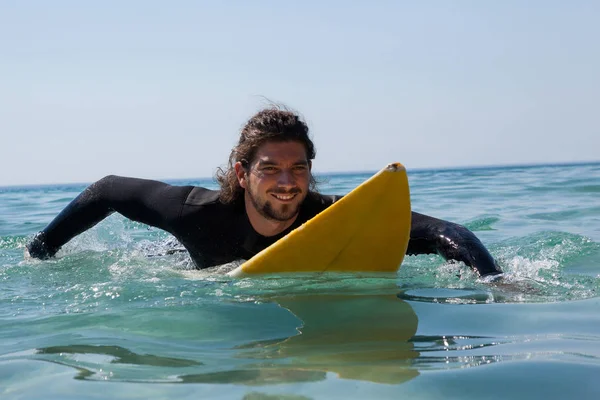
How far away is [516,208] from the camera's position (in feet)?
33.1

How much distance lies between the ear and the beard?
0.32ft

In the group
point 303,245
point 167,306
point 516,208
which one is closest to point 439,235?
point 303,245

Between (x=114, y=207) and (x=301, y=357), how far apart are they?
293 centimetres

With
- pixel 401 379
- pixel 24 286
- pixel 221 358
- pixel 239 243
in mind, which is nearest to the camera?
pixel 401 379

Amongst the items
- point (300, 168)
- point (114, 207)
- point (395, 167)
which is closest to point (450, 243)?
point (395, 167)

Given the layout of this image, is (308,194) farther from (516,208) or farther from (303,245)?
(516,208)

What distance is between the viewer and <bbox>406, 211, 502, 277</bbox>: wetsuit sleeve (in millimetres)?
4418

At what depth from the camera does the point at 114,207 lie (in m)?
5.23

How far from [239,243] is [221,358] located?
2.35 meters

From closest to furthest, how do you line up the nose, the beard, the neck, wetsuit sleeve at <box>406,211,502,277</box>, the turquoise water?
1. the turquoise water
2. wetsuit sleeve at <box>406,211,502,277</box>
3. the nose
4. the beard
5. the neck

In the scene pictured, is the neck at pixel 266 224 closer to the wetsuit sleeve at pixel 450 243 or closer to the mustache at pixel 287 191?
the mustache at pixel 287 191

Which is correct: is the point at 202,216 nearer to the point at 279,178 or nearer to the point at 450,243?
the point at 279,178

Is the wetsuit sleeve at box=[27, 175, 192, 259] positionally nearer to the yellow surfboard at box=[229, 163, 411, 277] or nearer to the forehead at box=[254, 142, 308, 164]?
the forehead at box=[254, 142, 308, 164]

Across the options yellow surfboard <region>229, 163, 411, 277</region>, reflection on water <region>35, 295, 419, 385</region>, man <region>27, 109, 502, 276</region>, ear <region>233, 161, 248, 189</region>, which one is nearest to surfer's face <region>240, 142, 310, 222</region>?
man <region>27, 109, 502, 276</region>
